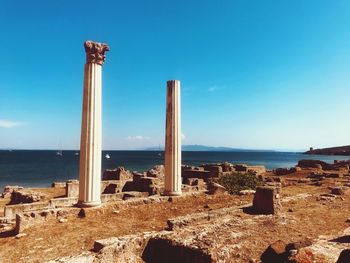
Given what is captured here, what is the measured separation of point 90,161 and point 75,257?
5.38 meters

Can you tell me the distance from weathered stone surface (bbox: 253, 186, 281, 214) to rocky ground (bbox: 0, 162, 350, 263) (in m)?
0.45

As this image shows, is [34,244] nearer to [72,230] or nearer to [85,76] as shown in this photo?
[72,230]

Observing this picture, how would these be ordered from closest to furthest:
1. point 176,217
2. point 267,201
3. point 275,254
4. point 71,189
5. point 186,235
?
point 275,254, point 186,235, point 176,217, point 267,201, point 71,189

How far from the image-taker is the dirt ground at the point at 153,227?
6881 millimetres

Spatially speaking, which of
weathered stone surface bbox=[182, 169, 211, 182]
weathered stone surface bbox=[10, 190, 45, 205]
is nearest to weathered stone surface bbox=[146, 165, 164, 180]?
weathered stone surface bbox=[182, 169, 211, 182]

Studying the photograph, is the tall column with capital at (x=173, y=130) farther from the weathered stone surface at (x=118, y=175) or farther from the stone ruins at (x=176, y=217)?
the weathered stone surface at (x=118, y=175)

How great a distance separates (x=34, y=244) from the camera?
749 cm

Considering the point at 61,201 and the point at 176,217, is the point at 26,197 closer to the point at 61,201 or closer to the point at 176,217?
the point at 61,201

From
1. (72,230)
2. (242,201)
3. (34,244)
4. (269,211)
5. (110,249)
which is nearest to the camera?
(110,249)

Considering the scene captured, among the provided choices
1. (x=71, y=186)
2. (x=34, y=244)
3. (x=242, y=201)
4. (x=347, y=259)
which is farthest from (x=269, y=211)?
(x=71, y=186)

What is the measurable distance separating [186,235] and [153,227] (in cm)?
288

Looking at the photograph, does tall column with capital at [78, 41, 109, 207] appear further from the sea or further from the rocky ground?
the sea

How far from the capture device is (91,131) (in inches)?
413

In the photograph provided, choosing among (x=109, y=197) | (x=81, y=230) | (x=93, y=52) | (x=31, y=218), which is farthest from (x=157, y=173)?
Answer: (x=81, y=230)
